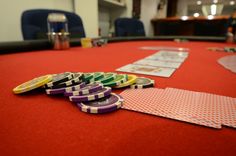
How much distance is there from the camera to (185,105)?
0.45 metres

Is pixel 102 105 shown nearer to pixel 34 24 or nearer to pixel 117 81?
pixel 117 81

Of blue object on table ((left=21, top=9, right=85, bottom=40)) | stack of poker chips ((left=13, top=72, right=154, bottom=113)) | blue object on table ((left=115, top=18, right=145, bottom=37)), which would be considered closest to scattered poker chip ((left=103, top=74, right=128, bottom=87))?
stack of poker chips ((left=13, top=72, right=154, bottom=113))

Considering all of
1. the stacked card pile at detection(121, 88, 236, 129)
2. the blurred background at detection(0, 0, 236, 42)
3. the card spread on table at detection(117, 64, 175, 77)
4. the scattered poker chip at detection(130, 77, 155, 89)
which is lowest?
the stacked card pile at detection(121, 88, 236, 129)

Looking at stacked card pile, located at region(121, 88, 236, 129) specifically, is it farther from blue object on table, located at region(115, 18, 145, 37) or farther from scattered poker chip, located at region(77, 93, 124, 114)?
blue object on table, located at region(115, 18, 145, 37)

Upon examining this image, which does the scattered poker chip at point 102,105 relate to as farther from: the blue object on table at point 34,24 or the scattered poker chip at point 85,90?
the blue object on table at point 34,24

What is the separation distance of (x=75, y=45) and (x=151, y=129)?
1573mm

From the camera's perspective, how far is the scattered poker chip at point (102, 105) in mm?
413

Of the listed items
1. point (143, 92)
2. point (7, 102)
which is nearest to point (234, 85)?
point (143, 92)

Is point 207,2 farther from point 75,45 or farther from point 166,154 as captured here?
point 166,154

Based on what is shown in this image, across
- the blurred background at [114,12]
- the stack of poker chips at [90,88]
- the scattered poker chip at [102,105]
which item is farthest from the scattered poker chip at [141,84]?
the blurred background at [114,12]

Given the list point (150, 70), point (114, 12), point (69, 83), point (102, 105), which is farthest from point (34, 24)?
point (114, 12)

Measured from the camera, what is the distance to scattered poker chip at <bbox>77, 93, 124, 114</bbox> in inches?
16.3

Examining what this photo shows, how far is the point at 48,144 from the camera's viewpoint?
31 cm

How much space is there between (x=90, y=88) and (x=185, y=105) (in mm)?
236
